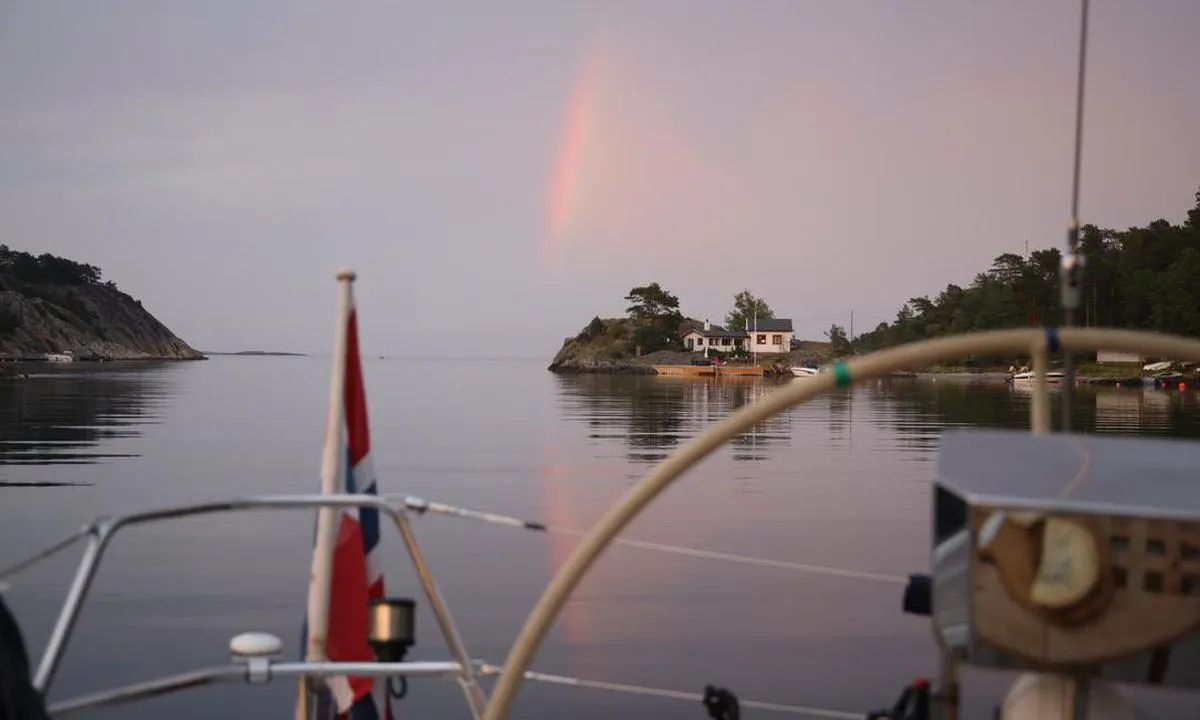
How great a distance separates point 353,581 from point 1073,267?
10.1 feet

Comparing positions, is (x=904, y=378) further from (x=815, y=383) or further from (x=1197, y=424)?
(x=815, y=383)

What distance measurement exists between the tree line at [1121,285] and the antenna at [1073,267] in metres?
122

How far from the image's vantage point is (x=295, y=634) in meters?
15.8

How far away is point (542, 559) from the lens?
2189cm

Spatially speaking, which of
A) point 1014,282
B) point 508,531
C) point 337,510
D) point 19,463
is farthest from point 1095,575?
point 1014,282

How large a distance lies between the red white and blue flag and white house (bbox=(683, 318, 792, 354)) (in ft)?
605

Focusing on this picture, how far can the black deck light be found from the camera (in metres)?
5.00

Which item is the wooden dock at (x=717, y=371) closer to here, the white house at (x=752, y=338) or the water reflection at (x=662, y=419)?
the white house at (x=752, y=338)

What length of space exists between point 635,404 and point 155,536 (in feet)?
210

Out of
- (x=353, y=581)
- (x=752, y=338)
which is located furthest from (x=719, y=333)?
(x=353, y=581)

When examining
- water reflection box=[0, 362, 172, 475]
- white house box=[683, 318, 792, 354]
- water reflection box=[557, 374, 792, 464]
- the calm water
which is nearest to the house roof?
white house box=[683, 318, 792, 354]

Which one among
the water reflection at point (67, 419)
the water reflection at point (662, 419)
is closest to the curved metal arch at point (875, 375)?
the water reflection at point (662, 419)

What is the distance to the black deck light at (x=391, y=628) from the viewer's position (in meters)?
5.00

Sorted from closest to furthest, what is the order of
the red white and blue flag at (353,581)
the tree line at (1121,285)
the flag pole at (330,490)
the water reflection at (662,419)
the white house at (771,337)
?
the flag pole at (330,490)
the red white and blue flag at (353,581)
the water reflection at (662,419)
the tree line at (1121,285)
the white house at (771,337)
